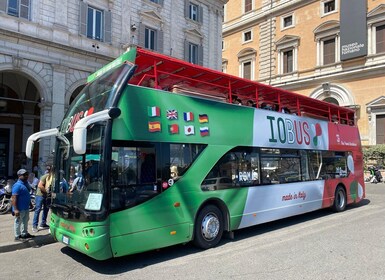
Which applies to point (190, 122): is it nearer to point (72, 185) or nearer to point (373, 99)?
point (72, 185)

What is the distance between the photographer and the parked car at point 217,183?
7011mm

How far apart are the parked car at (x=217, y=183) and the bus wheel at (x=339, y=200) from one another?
559 centimetres

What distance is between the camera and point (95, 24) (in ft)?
54.4

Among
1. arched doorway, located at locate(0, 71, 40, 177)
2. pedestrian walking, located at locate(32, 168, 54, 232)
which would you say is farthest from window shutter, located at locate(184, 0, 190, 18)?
pedestrian walking, located at locate(32, 168, 54, 232)

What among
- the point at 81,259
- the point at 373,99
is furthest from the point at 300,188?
the point at 373,99

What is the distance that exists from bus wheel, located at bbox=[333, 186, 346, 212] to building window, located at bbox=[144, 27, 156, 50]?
1233cm

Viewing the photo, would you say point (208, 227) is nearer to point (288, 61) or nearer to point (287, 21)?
point (288, 61)

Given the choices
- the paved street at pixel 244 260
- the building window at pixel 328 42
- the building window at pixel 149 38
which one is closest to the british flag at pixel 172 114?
the paved street at pixel 244 260

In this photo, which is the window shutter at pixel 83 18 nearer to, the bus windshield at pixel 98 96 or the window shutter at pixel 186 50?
the window shutter at pixel 186 50

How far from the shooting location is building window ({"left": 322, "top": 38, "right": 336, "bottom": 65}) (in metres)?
32.4

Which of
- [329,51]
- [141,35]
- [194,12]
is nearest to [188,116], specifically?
[141,35]

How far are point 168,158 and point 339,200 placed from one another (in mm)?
7850

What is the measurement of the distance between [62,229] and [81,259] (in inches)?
26.9

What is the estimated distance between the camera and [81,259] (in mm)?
6258
